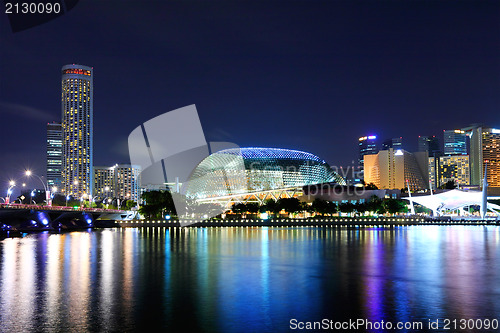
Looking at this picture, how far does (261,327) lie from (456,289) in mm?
12608

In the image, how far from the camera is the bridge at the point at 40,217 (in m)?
83.2

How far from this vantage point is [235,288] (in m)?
25.8

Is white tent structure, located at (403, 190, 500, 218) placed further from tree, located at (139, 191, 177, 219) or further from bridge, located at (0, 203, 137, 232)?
bridge, located at (0, 203, 137, 232)

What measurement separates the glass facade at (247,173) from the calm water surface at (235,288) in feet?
262

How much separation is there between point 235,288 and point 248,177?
98.3m

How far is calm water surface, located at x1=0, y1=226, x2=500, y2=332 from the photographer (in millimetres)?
18984

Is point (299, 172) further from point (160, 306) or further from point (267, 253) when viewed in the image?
point (160, 306)

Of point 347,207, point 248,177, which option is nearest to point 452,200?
point 347,207

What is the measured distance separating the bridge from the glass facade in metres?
29.1

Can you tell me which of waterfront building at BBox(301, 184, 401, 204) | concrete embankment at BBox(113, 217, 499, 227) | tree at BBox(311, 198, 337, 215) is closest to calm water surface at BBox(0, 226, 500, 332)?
concrete embankment at BBox(113, 217, 499, 227)

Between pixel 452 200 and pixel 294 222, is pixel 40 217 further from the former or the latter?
pixel 452 200

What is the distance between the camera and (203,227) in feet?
311

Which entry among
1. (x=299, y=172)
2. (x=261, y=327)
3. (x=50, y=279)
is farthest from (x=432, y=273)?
(x=299, y=172)

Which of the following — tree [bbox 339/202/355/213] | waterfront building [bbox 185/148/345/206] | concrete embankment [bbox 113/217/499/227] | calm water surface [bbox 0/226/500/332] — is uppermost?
waterfront building [bbox 185/148/345/206]
